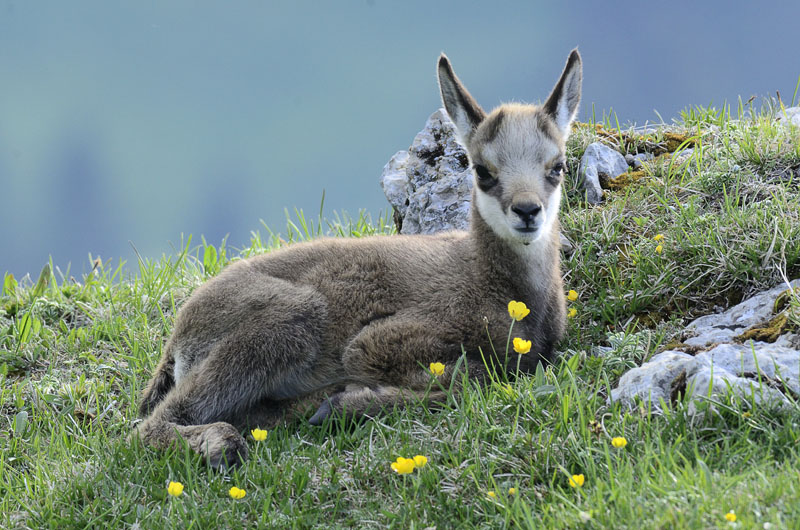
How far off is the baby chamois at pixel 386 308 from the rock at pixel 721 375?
3.42 feet

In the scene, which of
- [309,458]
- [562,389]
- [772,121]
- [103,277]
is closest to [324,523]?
[309,458]

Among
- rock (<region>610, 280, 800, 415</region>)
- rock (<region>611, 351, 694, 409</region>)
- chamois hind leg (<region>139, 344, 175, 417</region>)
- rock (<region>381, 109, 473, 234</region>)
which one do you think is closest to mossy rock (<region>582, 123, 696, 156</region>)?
rock (<region>381, 109, 473, 234</region>)

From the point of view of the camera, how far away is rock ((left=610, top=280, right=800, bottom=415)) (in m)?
4.04

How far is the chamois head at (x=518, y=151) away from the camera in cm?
534

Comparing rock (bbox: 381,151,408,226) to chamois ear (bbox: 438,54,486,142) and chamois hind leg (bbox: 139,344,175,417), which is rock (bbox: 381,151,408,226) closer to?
chamois ear (bbox: 438,54,486,142)

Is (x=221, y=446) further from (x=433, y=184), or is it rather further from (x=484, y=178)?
(x=433, y=184)

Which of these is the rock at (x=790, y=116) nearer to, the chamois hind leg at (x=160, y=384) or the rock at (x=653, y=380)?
the rock at (x=653, y=380)

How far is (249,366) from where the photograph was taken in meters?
5.44

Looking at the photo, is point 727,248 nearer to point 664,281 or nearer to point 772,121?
point 664,281

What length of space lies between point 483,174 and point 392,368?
5.11 ft

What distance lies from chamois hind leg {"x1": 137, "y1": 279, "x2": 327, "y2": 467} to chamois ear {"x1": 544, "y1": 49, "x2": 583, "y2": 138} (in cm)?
229

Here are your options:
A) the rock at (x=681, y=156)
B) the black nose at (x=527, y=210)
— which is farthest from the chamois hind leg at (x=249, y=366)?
the rock at (x=681, y=156)

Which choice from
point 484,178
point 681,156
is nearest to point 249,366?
point 484,178

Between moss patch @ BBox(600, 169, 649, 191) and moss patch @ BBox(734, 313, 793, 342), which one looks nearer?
moss patch @ BBox(734, 313, 793, 342)
